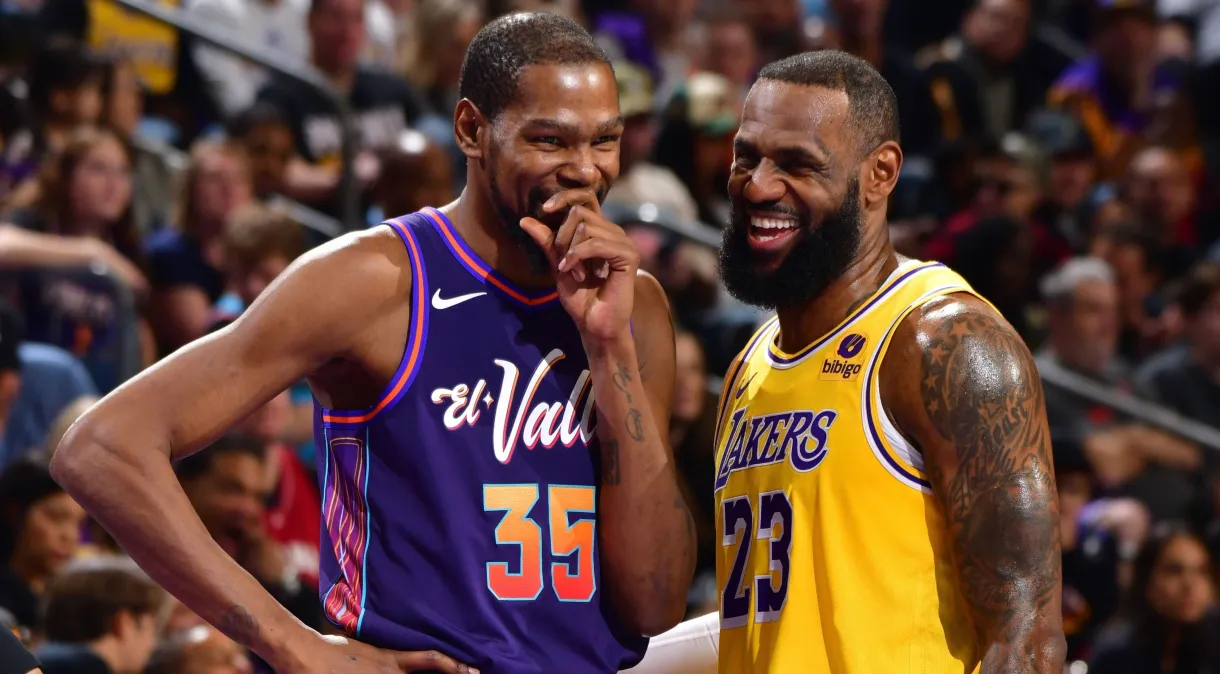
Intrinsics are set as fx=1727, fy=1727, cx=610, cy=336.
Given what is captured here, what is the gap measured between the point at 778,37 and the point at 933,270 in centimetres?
784

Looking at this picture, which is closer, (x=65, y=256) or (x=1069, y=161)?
(x=65, y=256)

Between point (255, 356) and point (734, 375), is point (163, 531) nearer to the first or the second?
point (255, 356)

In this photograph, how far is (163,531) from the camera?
3.35m

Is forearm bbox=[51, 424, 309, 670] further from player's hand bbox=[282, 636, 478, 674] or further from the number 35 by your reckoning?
the number 35

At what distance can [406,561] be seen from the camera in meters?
3.54

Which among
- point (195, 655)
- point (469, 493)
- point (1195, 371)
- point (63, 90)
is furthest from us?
point (1195, 371)

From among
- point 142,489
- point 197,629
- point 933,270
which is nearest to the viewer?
point 142,489

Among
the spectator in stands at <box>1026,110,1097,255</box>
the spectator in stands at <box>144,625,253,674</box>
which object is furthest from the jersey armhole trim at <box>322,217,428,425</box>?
the spectator in stands at <box>1026,110,1097,255</box>

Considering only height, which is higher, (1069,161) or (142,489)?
(142,489)

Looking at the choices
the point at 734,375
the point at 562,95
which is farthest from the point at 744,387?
the point at 562,95

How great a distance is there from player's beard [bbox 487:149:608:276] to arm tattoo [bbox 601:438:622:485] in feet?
1.29

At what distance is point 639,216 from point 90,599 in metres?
3.58

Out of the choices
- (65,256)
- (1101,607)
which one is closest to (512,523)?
(65,256)

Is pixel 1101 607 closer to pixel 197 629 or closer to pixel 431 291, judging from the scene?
pixel 197 629
